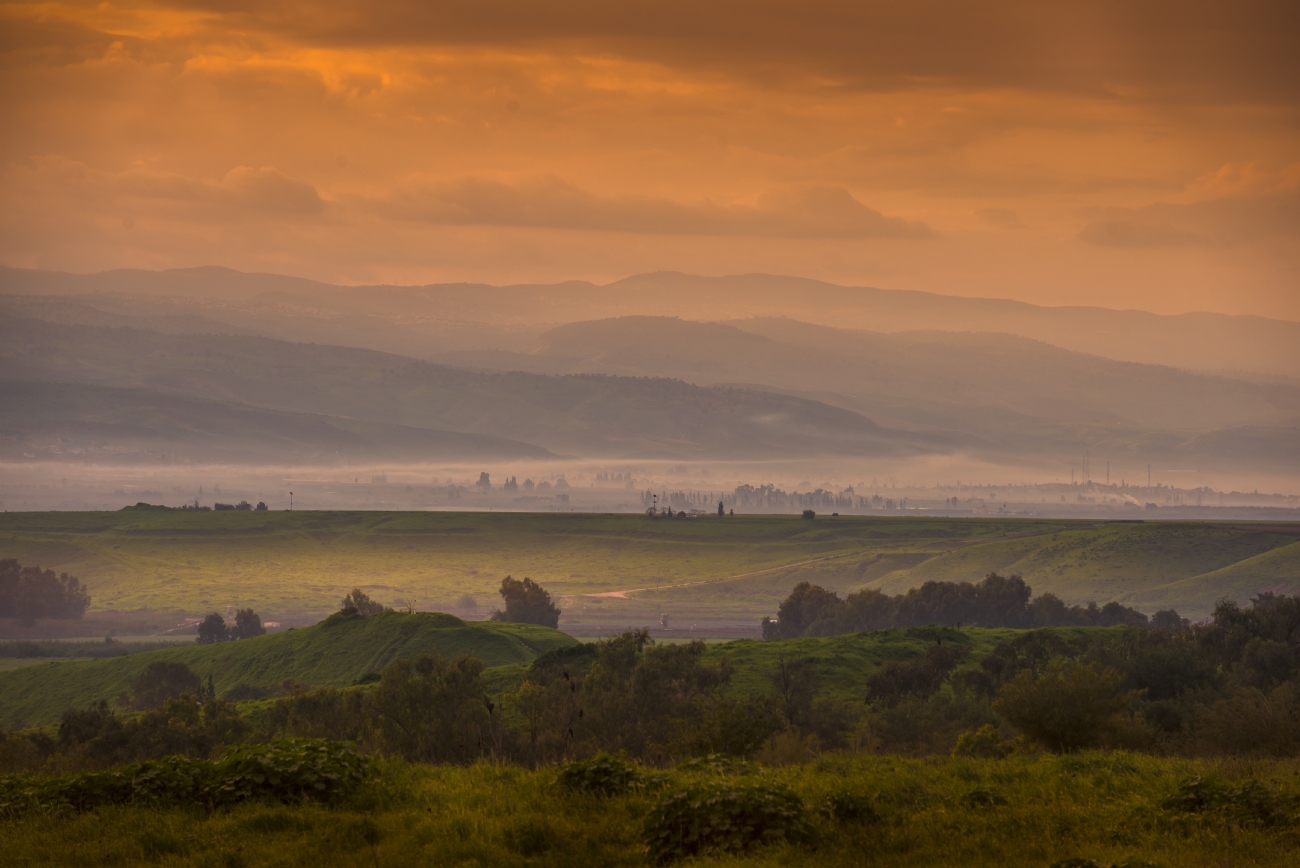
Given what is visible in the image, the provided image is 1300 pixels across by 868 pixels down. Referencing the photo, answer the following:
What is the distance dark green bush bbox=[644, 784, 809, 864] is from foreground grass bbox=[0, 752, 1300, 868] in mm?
495

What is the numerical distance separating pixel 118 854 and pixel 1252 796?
83.6 ft

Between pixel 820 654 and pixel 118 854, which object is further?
pixel 820 654

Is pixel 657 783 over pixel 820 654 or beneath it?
over

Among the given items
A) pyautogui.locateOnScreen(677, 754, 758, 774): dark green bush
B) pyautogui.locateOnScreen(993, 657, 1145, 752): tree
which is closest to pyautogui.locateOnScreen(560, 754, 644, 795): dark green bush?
pyautogui.locateOnScreen(677, 754, 758, 774): dark green bush

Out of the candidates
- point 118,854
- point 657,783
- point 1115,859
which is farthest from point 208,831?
point 1115,859

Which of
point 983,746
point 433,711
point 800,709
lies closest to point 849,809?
point 983,746

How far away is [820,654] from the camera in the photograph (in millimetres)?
169875

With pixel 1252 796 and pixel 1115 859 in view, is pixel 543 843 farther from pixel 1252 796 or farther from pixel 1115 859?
pixel 1252 796

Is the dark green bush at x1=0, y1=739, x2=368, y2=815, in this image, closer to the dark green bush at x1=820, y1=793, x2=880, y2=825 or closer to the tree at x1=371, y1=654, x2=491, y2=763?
the dark green bush at x1=820, y1=793, x2=880, y2=825

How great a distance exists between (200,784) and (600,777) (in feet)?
32.4

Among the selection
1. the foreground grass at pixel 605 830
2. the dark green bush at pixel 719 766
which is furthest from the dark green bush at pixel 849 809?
the dark green bush at pixel 719 766

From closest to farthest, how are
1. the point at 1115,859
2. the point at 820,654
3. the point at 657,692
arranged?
the point at 1115,859
the point at 657,692
the point at 820,654

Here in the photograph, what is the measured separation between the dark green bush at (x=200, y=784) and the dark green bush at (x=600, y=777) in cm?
533

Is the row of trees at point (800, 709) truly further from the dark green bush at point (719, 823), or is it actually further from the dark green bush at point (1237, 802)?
the dark green bush at point (1237, 802)
